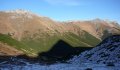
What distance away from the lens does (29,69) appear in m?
49.5

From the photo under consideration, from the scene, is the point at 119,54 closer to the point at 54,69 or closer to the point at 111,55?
the point at 111,55

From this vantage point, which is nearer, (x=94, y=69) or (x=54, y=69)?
(x=94, y=69)

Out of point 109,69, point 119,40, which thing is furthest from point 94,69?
point 119,40

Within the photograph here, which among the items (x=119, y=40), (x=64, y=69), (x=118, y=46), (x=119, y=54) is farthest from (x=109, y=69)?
(x=119, y=40)

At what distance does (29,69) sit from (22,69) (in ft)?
5.47

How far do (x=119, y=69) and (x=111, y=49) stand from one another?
33.4 meters

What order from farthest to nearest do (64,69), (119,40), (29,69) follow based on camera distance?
(119,40), (29,69), (64,69)

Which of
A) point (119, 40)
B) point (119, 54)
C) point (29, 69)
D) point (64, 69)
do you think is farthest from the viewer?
point (119, 40)

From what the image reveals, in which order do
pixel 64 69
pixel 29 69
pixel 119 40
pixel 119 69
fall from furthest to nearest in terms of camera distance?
pixel 119 40 < pixel 29 69 < pixel 64 69 < pixel 119 69

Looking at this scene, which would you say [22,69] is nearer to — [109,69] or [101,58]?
[109,69]

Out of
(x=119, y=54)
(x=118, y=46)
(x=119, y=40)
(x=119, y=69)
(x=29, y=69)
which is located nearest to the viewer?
(x=119, y=69)

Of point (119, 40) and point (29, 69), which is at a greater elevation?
point (119, 40)

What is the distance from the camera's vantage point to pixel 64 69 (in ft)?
150

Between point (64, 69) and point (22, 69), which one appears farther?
point (22, 69)
